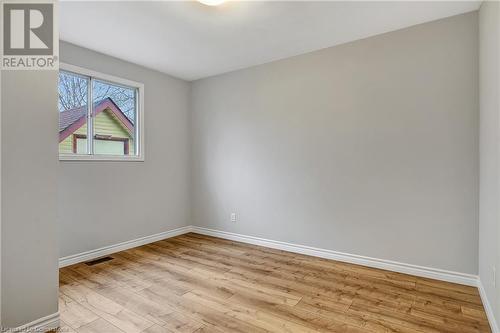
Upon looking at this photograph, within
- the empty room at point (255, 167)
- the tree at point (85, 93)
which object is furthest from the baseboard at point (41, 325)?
the tree at point (85, 93)

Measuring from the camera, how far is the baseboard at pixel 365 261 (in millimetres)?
2572

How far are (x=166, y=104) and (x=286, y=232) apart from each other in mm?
2746

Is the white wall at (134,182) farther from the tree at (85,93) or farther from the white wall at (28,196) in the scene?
the white wall at (28,196)

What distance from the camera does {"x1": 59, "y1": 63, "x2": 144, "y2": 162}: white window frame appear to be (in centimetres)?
312

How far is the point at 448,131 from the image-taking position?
8.48 feet

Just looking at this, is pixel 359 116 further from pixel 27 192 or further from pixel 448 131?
pixel 27 192

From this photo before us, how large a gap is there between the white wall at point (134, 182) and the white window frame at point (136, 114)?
6 cm

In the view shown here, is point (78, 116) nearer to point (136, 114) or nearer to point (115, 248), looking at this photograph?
point (136, 114)

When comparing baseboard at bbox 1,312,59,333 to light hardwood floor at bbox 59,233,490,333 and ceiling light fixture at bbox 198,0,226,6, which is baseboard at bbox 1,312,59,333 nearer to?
light hardwood floor at bbox 59,233,490,333

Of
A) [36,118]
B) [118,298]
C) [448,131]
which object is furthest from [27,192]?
[448,131]

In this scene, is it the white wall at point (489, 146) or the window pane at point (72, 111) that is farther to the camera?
the window pane at point (72, 111)

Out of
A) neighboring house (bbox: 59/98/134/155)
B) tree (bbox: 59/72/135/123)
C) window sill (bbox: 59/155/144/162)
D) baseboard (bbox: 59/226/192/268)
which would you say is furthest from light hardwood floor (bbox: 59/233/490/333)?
tree (bbox: 59/72/135/123)

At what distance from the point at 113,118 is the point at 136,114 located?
0.32 metres

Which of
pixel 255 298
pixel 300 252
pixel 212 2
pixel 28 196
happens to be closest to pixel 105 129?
pixel 28 196
